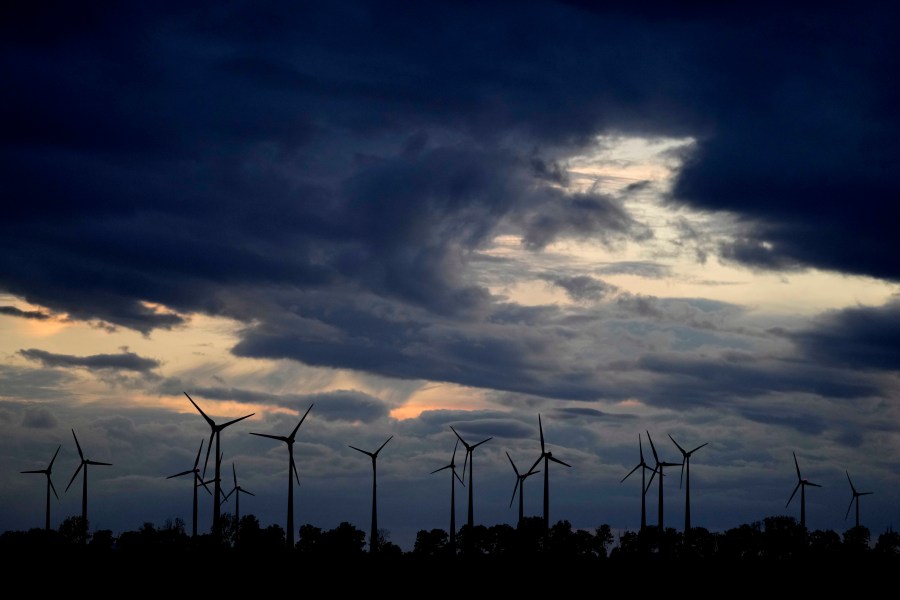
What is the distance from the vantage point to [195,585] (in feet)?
585

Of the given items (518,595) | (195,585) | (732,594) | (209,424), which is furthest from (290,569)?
(732,594)

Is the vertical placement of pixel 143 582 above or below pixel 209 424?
below

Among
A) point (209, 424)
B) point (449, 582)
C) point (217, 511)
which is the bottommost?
point (449, 582)

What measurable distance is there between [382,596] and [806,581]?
3139 inches

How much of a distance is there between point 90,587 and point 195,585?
56.1 ft

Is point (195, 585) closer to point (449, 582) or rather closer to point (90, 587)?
point (90, 587)

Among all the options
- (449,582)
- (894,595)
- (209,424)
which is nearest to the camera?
(894,595)

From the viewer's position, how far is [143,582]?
591ft

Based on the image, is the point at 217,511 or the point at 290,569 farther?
the point at 290,569

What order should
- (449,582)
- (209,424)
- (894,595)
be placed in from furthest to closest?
(449,582) → (209,424) → (894,595)

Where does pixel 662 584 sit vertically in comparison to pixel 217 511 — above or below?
below

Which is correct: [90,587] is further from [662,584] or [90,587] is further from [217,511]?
[662,584]

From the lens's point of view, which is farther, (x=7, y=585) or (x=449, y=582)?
(x=449, y=582)

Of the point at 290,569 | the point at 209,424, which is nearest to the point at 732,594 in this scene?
the point at 290,569
